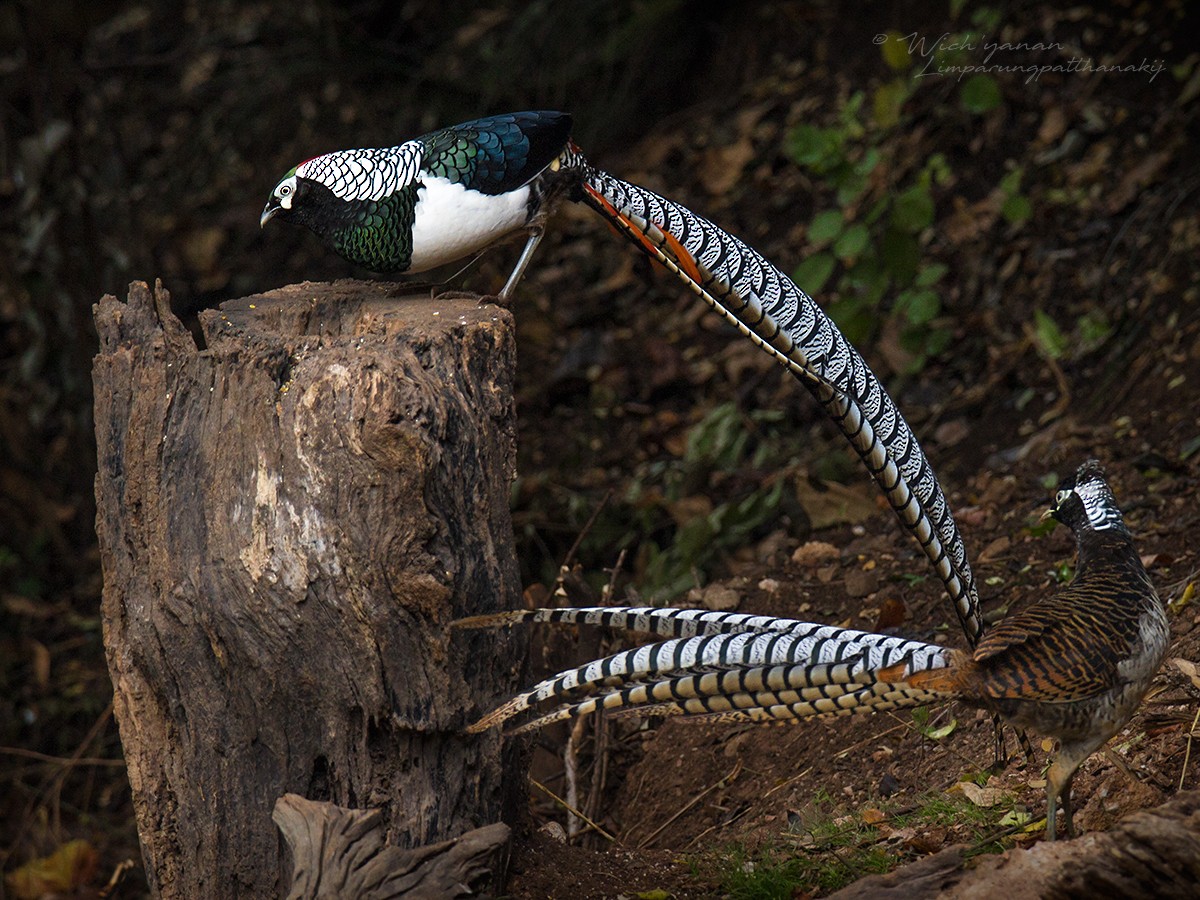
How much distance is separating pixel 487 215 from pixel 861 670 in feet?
5.61

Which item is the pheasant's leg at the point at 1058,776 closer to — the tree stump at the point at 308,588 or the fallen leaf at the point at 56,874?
the tree stump at the point at 308,588

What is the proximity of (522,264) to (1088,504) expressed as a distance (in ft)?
5.67

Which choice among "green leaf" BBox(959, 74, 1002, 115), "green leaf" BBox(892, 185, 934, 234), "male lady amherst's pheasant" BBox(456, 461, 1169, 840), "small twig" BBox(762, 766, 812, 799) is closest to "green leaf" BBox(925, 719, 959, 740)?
"small twig" BBox(762, 766, 812, 799)

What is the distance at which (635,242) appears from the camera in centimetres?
379

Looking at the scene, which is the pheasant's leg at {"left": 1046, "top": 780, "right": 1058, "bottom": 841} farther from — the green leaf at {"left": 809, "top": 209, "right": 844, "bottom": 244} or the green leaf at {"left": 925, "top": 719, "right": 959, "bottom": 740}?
the green leaf at {"left": 809, "top": 209, "right": 844, "bottom": 244}

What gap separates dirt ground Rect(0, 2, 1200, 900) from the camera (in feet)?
13.4

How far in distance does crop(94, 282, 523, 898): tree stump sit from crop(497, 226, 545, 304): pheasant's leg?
0.42m

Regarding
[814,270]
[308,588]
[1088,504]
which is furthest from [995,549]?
[308,588]

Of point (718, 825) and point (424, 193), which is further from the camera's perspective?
point (718, 825)

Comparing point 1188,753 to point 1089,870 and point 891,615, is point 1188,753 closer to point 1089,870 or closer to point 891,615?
point 1089,870

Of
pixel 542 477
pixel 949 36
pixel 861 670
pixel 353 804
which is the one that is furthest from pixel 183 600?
pixel 949 36

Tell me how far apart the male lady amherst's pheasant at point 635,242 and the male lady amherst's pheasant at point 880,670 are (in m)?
0.52

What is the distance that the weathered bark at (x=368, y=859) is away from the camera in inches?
108

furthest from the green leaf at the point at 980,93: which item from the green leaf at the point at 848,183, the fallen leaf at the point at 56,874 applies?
the fallen leaf at the point at 56,874
